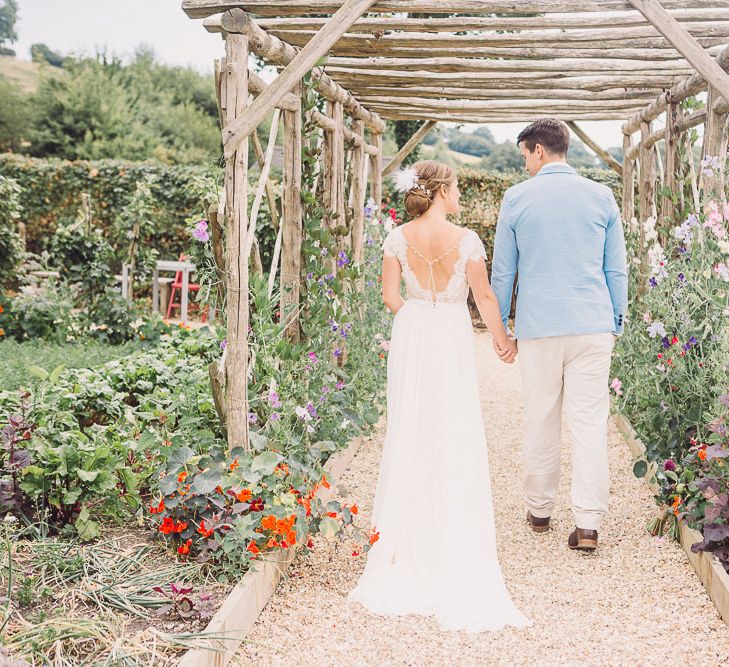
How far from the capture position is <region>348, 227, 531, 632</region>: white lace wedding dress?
3236mm

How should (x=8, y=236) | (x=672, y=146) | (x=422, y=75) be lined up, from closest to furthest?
(x=422, y=75) → (x=672, y=146) → (x=8, y=236)

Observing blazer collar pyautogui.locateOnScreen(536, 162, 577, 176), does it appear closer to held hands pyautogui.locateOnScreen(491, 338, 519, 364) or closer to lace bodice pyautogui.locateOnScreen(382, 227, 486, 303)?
lace bodice pyautogui.locateOnScreen(382, 227, 486, 303)

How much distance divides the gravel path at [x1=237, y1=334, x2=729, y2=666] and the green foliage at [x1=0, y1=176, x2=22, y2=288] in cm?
634

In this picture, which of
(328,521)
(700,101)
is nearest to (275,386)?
(328,521)

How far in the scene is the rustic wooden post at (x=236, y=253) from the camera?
3.41m

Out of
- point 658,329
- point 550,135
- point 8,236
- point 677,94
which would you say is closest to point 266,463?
point 550,135

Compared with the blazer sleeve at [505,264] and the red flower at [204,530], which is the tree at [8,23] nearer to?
the blazer sleeve at [505,264]

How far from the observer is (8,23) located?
167 feet

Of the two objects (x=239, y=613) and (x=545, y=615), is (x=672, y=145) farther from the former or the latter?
(x=239, y=613)

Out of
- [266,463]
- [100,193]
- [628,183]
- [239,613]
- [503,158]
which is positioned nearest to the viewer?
[239,613]

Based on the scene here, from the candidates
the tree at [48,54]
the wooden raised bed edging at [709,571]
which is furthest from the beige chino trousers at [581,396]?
the tree at [48,54]

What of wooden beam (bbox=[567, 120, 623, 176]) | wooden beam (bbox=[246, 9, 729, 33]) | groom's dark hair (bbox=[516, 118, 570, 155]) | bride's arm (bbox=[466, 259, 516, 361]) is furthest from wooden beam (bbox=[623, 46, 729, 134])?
bride's arm (bbox=[466, 259, 516, 361])

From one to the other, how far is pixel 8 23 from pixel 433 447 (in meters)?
56.0

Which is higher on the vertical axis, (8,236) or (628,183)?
(628,183)
